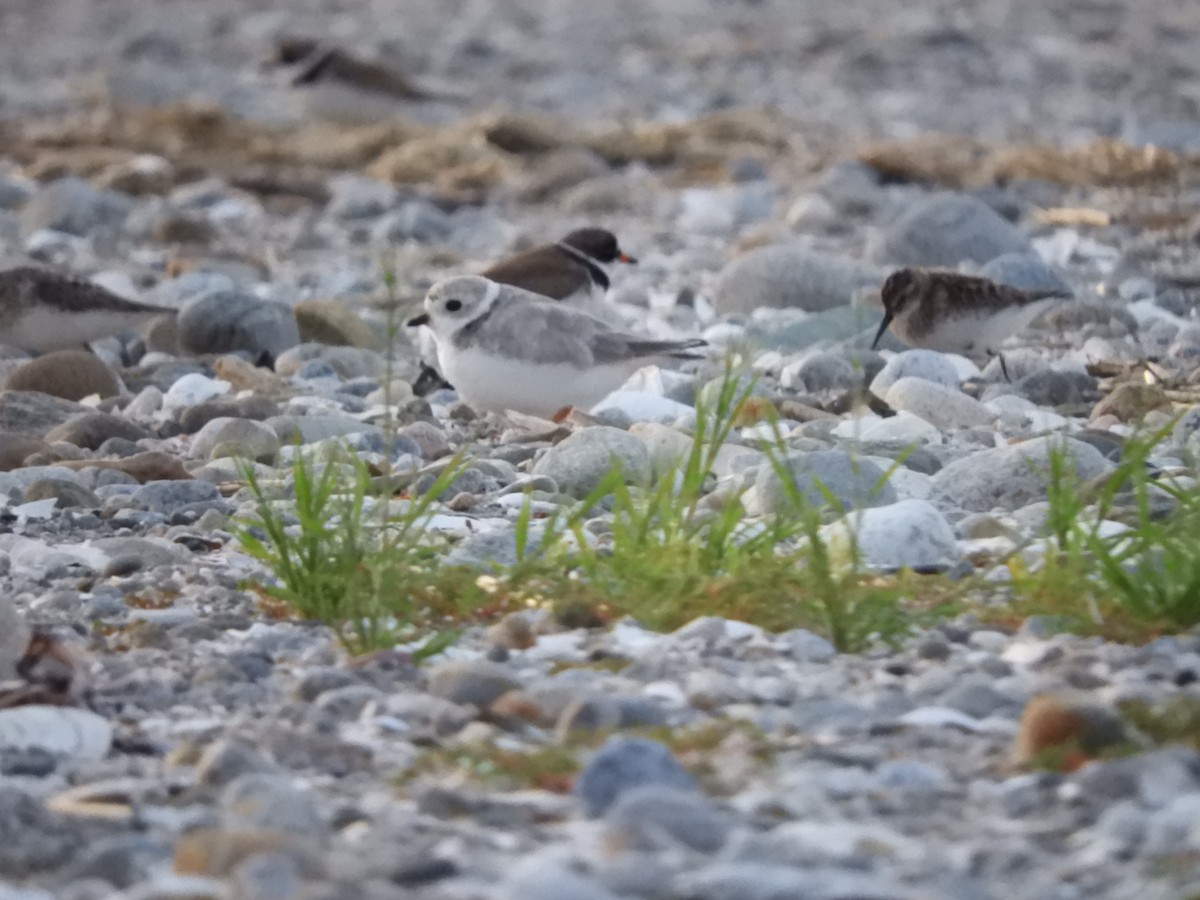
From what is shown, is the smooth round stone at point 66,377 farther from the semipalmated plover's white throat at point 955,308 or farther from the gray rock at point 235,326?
the semipalmated plover's white throat at point 955,308

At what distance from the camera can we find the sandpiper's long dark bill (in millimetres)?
7070

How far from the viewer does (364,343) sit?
8078 millimetres

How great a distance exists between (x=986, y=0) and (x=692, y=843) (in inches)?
923

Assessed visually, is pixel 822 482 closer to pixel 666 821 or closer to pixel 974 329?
pixel 666 821

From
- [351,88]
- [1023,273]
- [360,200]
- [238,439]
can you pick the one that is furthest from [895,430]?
[351,88]

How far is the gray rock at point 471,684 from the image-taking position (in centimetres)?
342

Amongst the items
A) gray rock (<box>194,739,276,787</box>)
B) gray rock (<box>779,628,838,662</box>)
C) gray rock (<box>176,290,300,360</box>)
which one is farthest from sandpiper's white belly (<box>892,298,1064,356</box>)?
gray rock (<box>194,739,276,787</box>)

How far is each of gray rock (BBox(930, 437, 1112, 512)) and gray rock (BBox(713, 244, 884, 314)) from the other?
3.44m

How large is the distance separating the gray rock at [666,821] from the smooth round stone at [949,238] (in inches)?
269

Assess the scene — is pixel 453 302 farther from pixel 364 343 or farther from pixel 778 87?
pixel 778 87

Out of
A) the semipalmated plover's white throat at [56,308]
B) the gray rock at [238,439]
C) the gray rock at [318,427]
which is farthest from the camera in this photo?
the semipalmated plover's white throat at [56,308]

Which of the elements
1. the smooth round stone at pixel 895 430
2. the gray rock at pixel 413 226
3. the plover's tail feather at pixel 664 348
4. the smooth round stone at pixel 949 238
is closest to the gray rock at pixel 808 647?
the smooth round stone at pixel 895 430

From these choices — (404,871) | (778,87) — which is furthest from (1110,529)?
(778,87)

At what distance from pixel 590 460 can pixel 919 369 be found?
2050 millimetres
